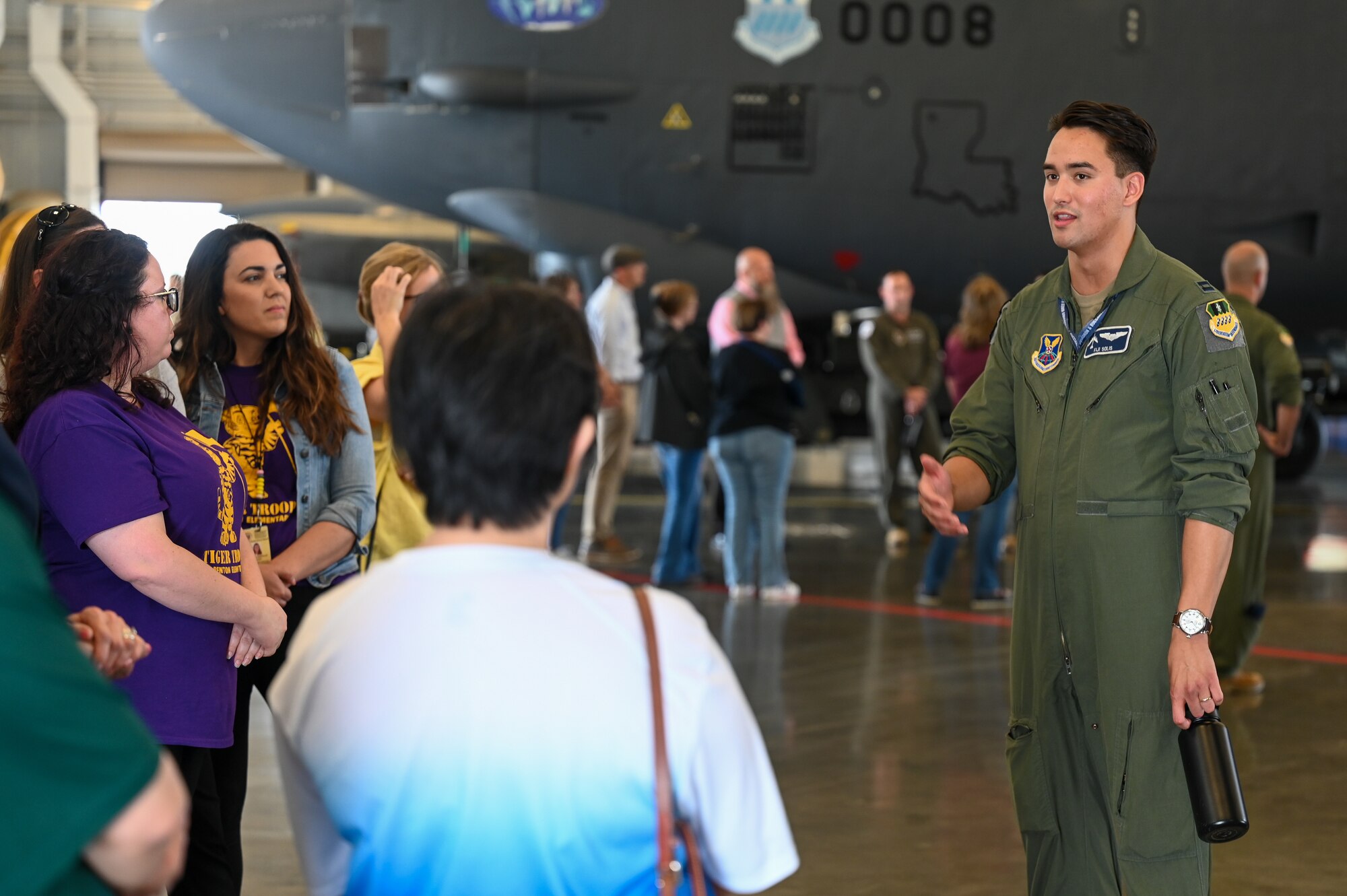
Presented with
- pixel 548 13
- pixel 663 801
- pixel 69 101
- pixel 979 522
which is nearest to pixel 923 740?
pixel 979 522

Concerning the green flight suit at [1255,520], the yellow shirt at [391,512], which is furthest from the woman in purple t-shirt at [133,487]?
the green flight suit at [1255,520]

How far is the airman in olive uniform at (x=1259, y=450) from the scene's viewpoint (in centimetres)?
497

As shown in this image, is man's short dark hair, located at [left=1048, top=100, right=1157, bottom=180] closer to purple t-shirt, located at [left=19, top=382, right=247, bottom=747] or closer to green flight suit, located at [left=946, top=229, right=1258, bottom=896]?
green flight suit, located at [left=946, top=229, right=1258, bottom=896]

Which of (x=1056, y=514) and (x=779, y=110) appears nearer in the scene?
(x=1056, y=514)

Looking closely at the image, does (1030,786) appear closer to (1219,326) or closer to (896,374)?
(1219,326)

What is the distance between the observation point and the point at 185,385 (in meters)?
2.60

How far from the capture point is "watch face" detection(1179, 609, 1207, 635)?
2127mm

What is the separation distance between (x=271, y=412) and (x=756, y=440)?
13.2 ft

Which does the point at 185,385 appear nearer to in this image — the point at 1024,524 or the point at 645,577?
the point at 1024,524

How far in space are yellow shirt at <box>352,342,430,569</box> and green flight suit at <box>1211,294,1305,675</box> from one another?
320 cm

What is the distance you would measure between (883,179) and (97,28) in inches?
465

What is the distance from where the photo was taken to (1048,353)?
2.37 meters

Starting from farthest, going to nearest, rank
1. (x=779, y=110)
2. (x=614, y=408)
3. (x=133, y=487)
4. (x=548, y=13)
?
(x=779, y=110) < (x=548, y=13) < (x=614, y=408) < (x=133, y=487)

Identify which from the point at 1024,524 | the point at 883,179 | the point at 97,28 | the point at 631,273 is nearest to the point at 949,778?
the point at 1024,524
